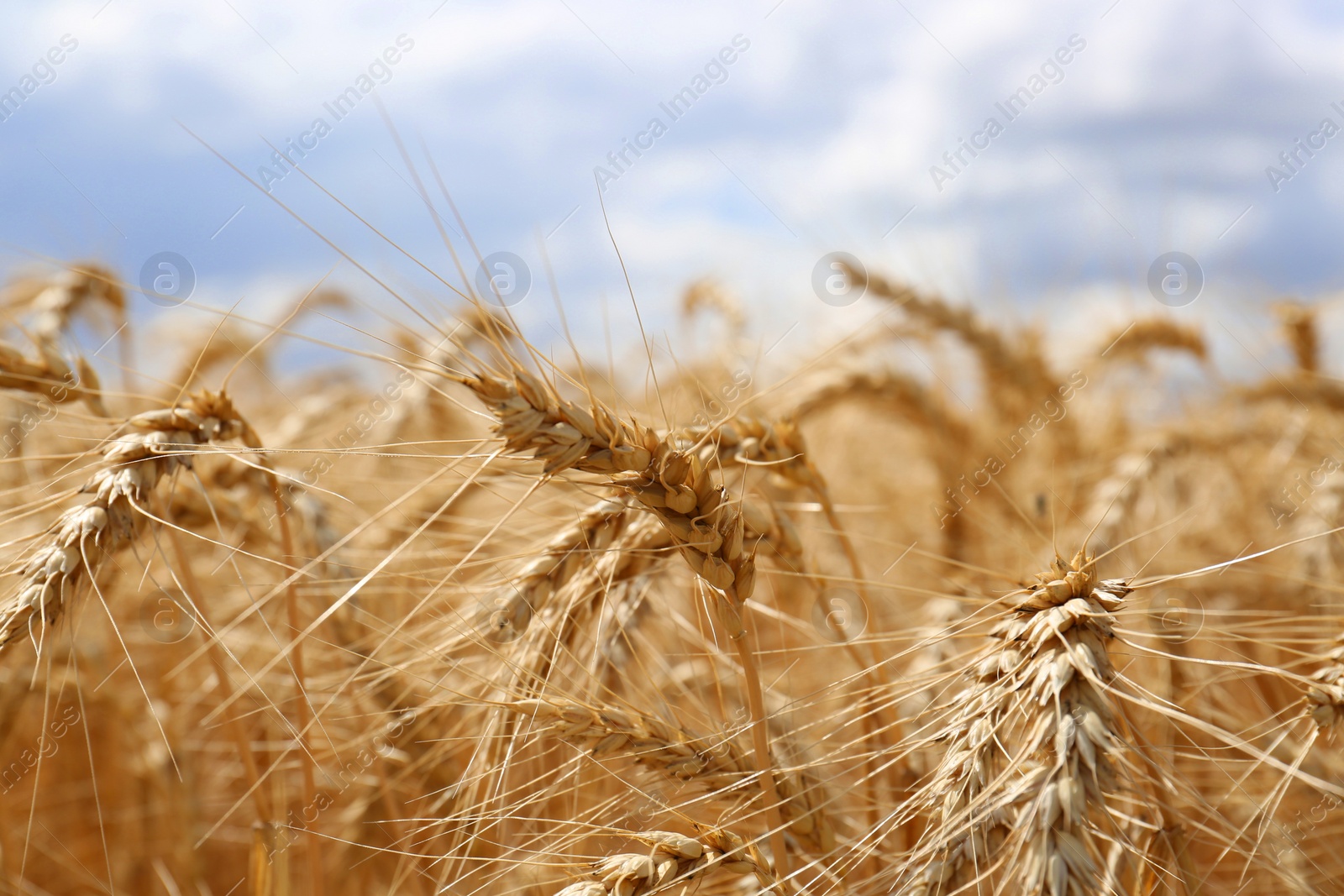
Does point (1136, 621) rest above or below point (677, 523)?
below

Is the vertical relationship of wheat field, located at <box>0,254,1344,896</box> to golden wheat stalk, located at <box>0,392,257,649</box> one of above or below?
below

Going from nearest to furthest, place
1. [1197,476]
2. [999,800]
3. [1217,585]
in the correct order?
[999,800]
[1217,585]
[1197,476]

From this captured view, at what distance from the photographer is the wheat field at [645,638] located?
2.67 feet

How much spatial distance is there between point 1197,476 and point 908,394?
1170 millimetres

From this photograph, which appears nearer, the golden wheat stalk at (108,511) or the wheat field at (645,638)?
the wheat field at (645,638)

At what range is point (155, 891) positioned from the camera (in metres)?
1.79

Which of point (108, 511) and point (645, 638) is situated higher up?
point (108, 511)

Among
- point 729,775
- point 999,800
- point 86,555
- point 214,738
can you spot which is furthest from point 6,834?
point 999,800

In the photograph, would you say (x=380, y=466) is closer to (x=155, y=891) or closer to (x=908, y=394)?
(x=155, y=891)

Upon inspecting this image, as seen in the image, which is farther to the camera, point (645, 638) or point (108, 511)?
point (645, 638)

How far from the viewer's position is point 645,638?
1286 millimetres

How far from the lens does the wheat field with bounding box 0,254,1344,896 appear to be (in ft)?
2.67

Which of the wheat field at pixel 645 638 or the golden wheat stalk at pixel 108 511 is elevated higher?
the golden wheat stalk at pixel 108 511

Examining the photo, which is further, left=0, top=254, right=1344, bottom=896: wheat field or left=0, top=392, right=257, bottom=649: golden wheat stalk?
left=0, top=392, right=257, bottom=649: golden wheat stalk
